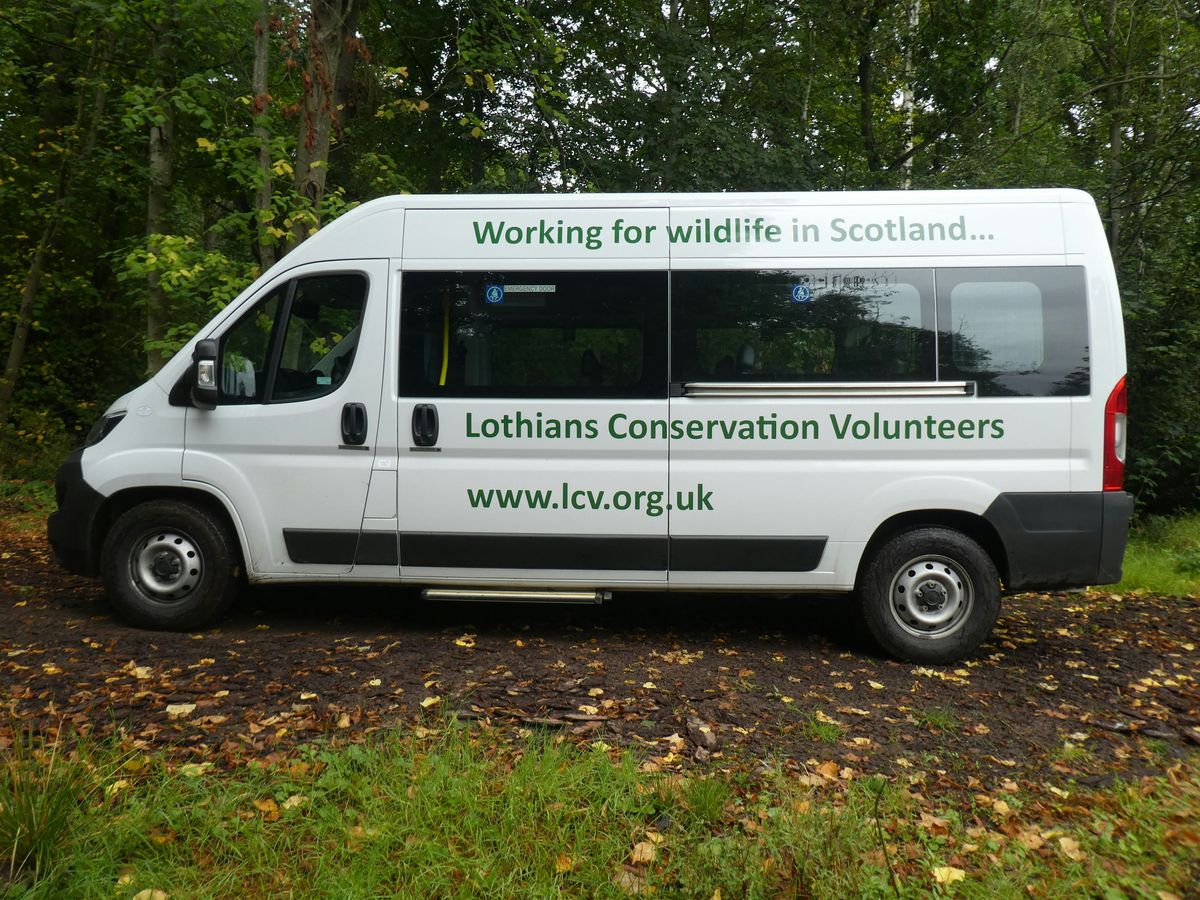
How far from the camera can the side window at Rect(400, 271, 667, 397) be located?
5.27 metres

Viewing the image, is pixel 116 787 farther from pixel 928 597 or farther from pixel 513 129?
pixel 513 129

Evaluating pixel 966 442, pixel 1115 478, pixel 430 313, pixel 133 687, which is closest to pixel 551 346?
pixel 430 313

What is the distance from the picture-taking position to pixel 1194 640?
20.3 feet

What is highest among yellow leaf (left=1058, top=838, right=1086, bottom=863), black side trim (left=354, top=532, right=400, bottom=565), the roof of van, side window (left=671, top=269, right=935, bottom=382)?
the roof of van

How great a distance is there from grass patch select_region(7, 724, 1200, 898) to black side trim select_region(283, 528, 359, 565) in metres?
1.88

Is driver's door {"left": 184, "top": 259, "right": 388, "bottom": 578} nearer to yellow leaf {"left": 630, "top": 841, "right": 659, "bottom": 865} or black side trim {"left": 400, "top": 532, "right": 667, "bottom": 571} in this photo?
black side trim {"left": 400, "top": 532, "right": 667, "bottom": 571}

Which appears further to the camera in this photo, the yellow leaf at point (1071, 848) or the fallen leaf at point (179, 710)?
the fallen leaf at point (179, 710)

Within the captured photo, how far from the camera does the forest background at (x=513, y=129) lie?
29.6 feet

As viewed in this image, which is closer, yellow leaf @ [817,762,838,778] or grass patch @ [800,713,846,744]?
yellow leaf @ [817,762,838,778]

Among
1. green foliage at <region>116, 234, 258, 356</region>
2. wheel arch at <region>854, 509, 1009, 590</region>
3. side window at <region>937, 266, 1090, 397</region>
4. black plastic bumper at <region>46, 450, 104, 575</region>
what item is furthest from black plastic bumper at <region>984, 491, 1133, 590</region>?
green foliage at <region>116, 234, 258, 356</region>

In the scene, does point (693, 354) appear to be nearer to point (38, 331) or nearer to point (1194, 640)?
point (1194, 640)

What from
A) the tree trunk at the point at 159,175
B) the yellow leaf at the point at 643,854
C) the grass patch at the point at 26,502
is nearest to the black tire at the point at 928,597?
the yellow leaf at the point at 643,854

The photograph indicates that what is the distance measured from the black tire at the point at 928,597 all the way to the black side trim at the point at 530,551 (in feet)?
4.10

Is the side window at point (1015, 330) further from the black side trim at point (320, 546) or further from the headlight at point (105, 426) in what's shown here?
the headlight at point (105, 426)
